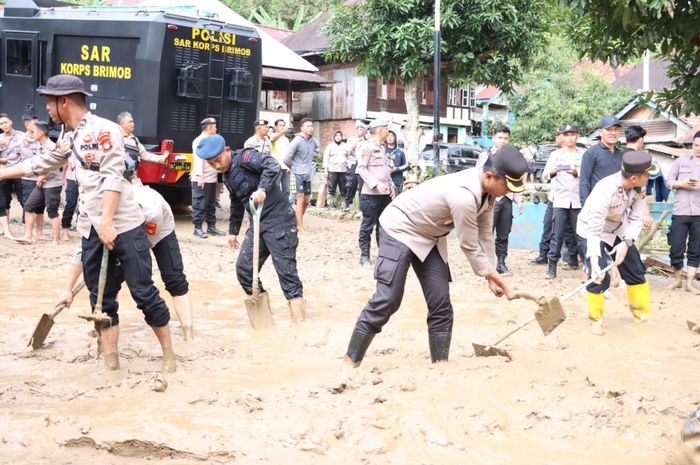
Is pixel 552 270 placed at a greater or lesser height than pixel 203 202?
lesser

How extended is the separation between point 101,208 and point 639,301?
14.9 feet

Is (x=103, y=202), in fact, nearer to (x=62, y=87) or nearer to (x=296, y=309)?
(x=62, y=87)

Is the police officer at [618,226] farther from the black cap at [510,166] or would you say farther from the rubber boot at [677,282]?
the rubber boot at [677,282]

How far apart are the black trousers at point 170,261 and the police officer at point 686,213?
5.62 metres

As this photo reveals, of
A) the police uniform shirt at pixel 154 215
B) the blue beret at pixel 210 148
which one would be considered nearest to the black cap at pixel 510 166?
the police uniform shirt at pixel 154 215

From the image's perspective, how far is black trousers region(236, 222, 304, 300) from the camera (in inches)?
263

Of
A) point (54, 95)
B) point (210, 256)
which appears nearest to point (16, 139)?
point (210, 256)

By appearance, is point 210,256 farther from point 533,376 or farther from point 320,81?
point 320,81

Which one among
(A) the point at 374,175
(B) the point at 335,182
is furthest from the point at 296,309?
(B) the point at 335,182

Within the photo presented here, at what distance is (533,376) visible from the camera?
4578 mm

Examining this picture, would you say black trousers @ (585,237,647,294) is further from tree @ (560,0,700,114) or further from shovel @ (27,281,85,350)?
shovel @ (27,281,85,350)

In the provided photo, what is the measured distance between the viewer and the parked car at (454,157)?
2666cm

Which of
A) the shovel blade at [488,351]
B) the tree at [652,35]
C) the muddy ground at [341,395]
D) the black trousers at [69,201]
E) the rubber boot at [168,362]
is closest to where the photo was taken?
the muddy ground at [341,395]

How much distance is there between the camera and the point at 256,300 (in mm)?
6598
